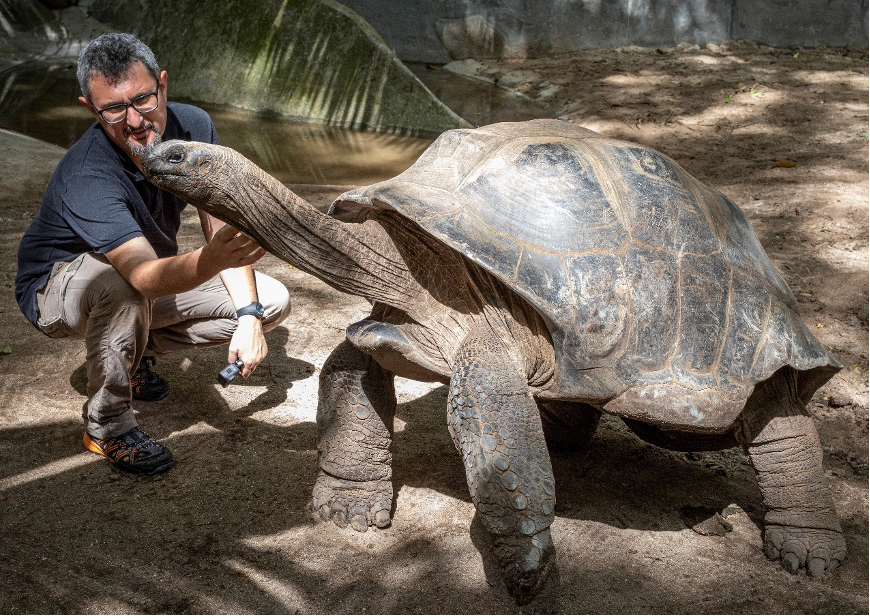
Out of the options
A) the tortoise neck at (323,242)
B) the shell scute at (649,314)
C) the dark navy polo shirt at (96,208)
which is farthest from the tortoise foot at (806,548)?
the dark navy polo shirt at (96,208)

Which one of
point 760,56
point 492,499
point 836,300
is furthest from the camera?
point 760,56

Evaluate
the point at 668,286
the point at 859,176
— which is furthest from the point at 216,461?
the point at 859,176

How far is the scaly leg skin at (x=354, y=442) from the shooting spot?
9.96ft

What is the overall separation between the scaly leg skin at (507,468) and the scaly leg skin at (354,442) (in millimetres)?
563

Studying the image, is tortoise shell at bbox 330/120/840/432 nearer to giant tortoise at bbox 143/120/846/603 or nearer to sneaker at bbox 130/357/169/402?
giant tortoise at bbox 143/120/846/603

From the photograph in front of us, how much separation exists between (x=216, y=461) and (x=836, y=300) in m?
3.91

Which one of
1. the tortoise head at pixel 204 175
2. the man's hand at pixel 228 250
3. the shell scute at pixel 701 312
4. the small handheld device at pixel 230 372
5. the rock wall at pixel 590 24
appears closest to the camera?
the tortoise head at pixel 204 175

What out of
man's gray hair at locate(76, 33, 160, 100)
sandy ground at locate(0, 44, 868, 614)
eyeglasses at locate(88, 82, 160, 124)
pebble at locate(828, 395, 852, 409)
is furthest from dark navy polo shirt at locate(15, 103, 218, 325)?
pebble at locate(828, 395, 852, 409)

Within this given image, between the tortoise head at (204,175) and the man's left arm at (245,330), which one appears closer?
the tortoise head at (204,175)

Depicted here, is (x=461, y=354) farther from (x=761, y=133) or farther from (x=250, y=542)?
(x=761, y=133)

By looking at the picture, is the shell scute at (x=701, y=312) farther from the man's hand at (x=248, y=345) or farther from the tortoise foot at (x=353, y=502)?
the man's hand at (x=248, y=345)

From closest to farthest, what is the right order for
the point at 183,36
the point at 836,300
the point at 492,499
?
the point at 492,499 → the point at 836,300 → the point at 183,36

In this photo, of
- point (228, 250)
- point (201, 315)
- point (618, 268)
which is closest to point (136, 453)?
point (201, 315)

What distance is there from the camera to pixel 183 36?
1044 centimetres
